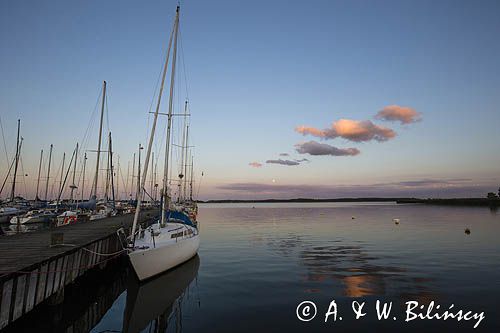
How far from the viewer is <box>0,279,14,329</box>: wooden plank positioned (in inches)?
420

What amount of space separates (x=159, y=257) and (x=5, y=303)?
29.0 feet

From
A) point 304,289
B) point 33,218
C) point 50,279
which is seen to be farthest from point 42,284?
point 33,218

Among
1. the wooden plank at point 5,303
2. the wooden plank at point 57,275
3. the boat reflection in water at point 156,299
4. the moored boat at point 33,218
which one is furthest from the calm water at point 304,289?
the moored boat at point 33,218

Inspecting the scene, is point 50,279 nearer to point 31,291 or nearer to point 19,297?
point 31,291

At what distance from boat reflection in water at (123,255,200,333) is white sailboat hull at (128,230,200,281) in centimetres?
60

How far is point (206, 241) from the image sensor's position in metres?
40.1

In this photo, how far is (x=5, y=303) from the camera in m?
10.9

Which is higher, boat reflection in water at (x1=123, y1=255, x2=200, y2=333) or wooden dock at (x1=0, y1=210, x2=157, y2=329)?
wooden dock at (x1=0, y1=210, x2=157, y2=329)

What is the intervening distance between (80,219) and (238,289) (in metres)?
29.8

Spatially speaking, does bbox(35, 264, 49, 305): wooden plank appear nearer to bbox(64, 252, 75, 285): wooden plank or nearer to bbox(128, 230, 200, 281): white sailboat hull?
bbox(64, 252, 75, 285): wooden plank

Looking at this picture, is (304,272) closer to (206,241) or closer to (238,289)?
(238,289)

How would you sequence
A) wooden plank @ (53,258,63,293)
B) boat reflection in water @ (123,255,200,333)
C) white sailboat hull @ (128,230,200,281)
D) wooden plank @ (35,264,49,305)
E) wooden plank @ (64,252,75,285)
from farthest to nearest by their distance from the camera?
white sailboat hull @ (128,230,200,281) < wooden plank @ (64,252,75,285) < wooden plank @ (53,258,63,293) < boat reflection in water @ (123,255,200,333) < wooden plank @ (35,264,49,305)

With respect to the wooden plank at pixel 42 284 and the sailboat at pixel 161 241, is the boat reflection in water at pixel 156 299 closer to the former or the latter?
the sailboat at pixel 161 241

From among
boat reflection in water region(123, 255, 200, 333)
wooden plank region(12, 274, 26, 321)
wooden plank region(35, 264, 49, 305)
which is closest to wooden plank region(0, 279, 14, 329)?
wooden plank region(12, 274, 26, 321)
